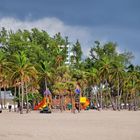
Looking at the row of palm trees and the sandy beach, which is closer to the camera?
the sandy beach

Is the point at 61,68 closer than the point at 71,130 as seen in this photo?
No

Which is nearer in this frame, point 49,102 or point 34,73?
point 34,73

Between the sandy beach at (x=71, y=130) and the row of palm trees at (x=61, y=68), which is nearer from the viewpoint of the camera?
the sandy beach at (x=71, y=130)

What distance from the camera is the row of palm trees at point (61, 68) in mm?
87938

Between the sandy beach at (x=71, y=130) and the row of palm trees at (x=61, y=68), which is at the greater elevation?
the row of palm trees at (x=61, y=68)

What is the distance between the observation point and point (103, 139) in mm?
20328

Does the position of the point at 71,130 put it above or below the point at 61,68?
below

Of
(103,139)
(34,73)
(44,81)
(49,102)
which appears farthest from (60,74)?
(103,139)

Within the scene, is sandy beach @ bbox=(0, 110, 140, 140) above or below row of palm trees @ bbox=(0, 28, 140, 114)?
below

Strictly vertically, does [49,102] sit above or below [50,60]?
below

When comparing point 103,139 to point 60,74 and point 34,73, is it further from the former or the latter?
point 60,74

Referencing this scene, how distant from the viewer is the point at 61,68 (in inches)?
3688

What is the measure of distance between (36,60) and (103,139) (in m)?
79.4

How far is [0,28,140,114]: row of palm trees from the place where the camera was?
289 ft
